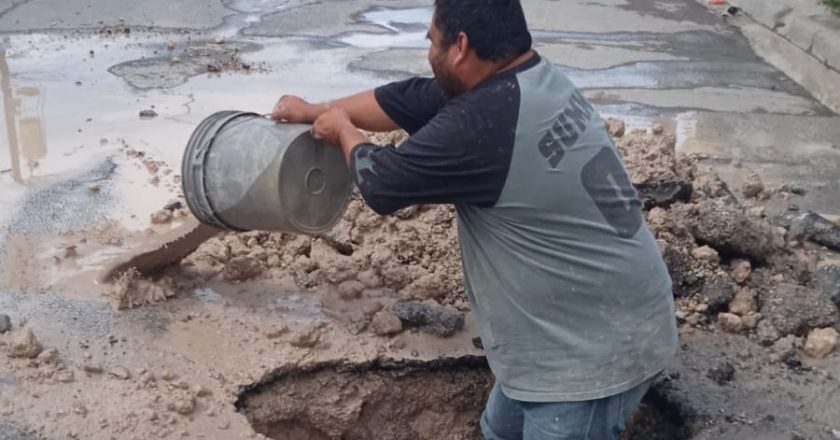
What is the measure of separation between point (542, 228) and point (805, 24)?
283 inches

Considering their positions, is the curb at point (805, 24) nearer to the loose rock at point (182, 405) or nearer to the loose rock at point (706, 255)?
the loose rock at point (706, 255)

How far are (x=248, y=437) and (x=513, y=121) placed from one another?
4.85 feet

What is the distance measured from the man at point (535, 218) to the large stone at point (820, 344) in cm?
133

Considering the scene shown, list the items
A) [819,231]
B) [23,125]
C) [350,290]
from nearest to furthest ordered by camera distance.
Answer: [350,290]
[819,231]
[23,125]

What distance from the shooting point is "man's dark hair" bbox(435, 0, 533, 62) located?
2.68 m

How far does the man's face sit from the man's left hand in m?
0.43

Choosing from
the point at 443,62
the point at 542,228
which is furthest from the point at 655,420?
the point at 443,62

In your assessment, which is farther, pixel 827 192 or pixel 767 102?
pixel 767 102

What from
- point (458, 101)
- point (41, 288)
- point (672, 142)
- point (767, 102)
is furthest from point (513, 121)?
point (767, 102)

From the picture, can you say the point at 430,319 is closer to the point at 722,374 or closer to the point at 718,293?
the point at 722,374

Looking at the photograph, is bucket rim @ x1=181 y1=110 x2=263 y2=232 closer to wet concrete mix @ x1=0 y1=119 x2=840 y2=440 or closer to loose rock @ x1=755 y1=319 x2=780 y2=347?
wet concrete mix @ x1=0 y1=119 x2=840 y2=440

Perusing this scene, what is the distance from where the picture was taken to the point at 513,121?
269 centimetres

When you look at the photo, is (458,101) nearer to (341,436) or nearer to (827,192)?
(341,436)

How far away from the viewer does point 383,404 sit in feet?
13.3
